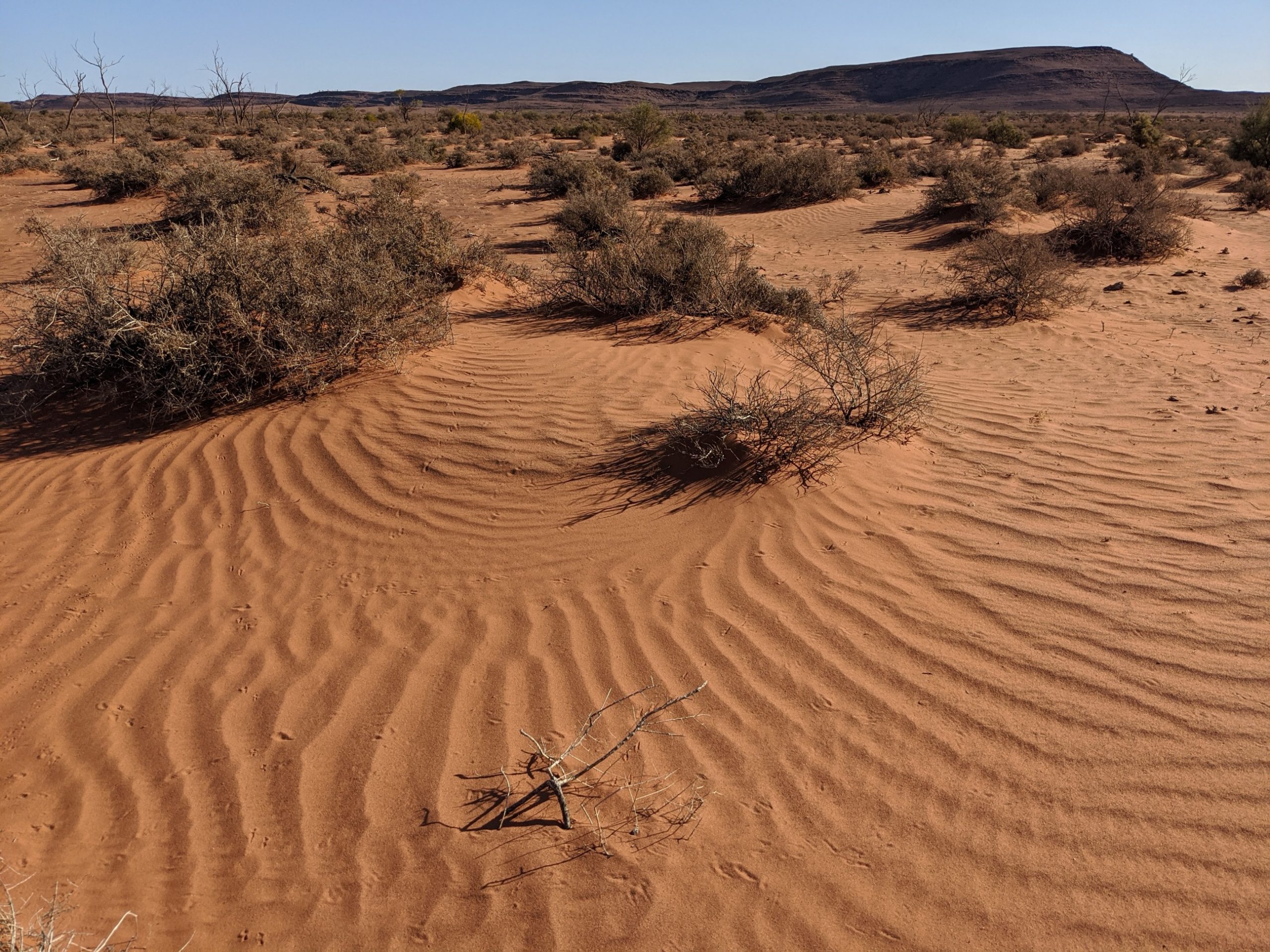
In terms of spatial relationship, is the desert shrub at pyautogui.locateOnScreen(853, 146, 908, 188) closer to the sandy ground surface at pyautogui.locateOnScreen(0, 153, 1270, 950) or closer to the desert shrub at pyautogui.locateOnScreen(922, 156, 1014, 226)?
the desert shrub at pyautogui.locateOnScreen(922, 156, 1014, 226)

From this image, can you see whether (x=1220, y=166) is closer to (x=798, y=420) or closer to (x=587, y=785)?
(x=798, y=420)

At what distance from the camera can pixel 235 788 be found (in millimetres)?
2645

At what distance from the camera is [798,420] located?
440 cm

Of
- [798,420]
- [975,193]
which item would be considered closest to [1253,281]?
[975,193]

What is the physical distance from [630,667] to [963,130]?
27613mm

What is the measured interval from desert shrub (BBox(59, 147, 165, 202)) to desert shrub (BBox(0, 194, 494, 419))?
10.5 m

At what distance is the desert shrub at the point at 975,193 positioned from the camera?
1156 centimetres

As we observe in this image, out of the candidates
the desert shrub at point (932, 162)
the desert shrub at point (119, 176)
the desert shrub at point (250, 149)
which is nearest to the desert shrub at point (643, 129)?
the desert shrub at point (932, 162)

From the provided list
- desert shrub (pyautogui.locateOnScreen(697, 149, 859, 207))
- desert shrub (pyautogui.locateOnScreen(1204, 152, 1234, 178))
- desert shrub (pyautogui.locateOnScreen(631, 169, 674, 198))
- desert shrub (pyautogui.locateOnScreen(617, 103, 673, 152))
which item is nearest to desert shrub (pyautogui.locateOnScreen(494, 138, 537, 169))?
desert shrub (pyautogui.locateOnScreen(617, 103, 673, 152))

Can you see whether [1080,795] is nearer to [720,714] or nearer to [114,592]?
[720,714]

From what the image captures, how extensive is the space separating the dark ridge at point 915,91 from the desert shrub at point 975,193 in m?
62.1

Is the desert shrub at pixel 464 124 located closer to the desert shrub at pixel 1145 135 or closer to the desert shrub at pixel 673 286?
the desert shrub at pixel 1145 135

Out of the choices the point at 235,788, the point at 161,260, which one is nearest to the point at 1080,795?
the point at 235,788

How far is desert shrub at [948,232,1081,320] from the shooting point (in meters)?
7.99
